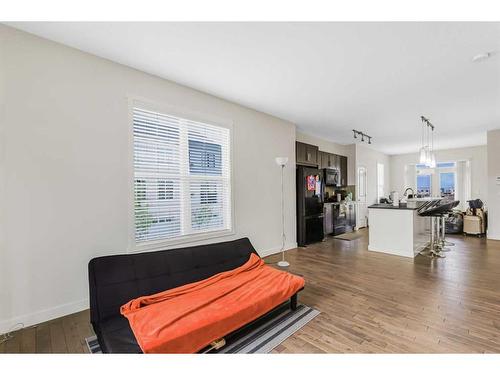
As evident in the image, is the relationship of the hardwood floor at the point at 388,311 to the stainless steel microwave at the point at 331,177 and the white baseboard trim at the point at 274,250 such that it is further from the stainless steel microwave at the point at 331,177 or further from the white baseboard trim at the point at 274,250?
the stainless steel microwave at the point at 331,177

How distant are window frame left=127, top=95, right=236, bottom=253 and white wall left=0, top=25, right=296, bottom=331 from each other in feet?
0.16

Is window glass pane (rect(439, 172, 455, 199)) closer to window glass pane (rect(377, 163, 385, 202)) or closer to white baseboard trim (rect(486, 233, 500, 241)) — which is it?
window glass pane (rect(377, 163, 385, 202))

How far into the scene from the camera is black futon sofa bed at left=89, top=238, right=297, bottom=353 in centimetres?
172

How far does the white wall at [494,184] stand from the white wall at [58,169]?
714cm

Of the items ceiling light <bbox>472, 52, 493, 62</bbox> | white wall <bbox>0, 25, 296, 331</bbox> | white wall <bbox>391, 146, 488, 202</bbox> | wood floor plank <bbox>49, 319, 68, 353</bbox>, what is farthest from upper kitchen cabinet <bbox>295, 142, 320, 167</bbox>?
white wall <bbox>391, 146, 488, 202</bbox>

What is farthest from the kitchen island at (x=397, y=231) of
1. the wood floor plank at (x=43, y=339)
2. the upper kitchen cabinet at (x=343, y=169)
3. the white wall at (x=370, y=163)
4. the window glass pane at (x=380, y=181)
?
the wood floor plank at (x=43, y=339)

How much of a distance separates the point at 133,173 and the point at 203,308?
169 centimetres

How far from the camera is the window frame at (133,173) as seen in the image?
2660mm

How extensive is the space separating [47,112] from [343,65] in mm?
3033

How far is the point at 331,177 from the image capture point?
20.5 ft

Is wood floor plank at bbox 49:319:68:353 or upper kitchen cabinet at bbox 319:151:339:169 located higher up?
upper kitchen cabinet at bbox 319:151:339:169

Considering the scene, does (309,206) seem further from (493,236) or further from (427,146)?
(493,236)

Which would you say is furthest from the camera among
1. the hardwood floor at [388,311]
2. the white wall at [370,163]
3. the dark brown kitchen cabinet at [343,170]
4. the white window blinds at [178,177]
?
the white wall at [370,163]
